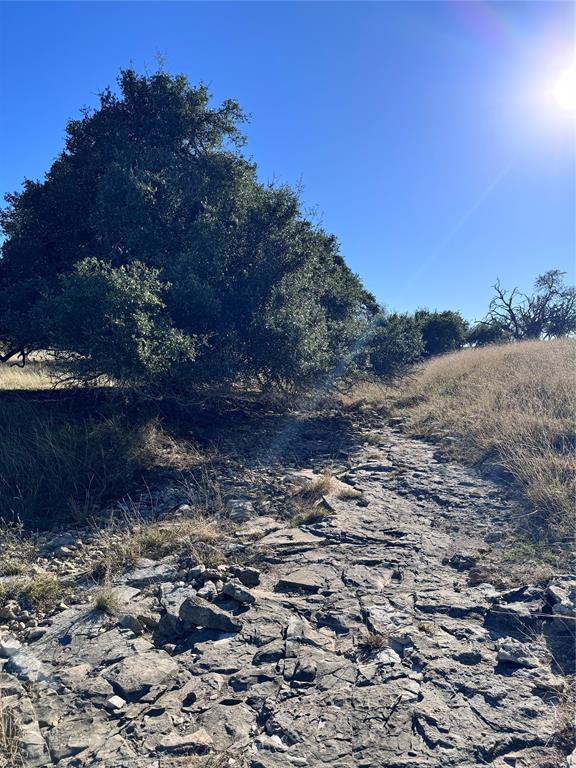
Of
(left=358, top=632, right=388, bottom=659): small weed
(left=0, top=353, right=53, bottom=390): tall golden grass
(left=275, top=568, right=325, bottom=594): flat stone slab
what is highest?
(left=0, top=353, right=53, bottom=390): tall golden grass

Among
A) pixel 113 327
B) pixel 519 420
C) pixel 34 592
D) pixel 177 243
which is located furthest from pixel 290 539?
pixel 177 243

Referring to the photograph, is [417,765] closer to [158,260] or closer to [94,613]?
[94,613]

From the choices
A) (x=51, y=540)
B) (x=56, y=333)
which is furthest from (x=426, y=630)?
(x=56, y=333)

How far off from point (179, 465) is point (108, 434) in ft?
3.70

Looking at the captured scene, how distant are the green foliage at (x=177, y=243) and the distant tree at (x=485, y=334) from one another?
24.4 m

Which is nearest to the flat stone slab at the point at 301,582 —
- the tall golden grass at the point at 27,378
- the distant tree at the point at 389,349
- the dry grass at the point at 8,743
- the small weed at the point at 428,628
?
the small weed at the point at 428,628

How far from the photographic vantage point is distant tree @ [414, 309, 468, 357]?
30.2 meters

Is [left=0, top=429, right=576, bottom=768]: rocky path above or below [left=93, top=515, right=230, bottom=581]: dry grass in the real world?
below

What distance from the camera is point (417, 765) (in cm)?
221

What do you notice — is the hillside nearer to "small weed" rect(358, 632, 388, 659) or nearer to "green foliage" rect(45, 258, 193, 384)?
"small weed" rect(358, 632, 388, 659)

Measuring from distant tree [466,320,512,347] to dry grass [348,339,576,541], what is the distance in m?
18.3

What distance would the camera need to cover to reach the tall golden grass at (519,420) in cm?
515

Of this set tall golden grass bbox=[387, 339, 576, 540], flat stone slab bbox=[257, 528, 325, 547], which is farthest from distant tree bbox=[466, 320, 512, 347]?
flat stone slab bbox=[257, 528, 325, 547]

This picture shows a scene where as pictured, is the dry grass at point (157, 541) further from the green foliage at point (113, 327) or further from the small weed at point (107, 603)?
the green foliage at point (113, 327)
